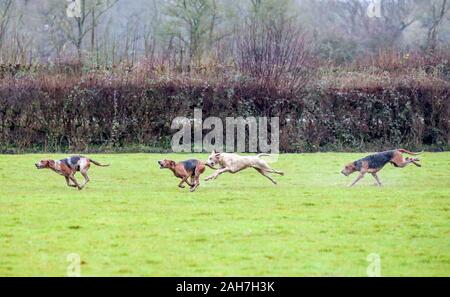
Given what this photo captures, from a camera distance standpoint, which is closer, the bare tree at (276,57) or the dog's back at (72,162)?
the dog's back at (72,162)

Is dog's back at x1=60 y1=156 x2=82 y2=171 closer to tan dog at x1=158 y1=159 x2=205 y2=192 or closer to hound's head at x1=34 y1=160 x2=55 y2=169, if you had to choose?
hound's head at x1=34 y1=160 x2=55 y2=169

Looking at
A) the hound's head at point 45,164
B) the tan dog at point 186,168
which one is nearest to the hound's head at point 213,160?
the tan dog at point 186,168

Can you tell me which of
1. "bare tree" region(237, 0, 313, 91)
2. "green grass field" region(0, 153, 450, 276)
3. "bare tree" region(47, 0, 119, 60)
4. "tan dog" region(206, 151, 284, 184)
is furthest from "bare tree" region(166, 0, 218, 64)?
"tan dog" region(206, 151, 284, 184)

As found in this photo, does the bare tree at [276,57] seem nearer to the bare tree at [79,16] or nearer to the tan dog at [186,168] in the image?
the bare tree at [79,16]

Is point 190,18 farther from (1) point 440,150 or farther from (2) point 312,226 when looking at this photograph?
(2) point 312,226

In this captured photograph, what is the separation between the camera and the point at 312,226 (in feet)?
52.2

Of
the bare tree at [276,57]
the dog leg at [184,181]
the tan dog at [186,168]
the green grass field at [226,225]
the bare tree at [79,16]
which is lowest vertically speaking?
the green grass field at [226,225]

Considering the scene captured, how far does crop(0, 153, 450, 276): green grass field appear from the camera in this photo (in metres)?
12.5

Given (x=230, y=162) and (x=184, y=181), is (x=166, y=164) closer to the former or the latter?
(x=184, y=181)

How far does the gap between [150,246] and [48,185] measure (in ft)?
30.1

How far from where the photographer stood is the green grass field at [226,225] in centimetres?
1252

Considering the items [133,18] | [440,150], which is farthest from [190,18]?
[440,150]

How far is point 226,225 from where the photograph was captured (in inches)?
626

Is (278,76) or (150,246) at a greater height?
(278,76)
